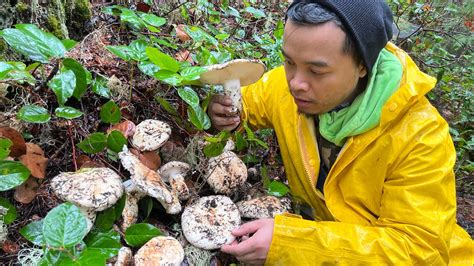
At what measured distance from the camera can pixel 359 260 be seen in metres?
1.91

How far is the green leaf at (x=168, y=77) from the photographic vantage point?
1979 millimetres

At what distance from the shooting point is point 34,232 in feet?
5.32

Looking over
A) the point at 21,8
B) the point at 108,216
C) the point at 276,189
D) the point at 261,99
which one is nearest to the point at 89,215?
the point at 108,216

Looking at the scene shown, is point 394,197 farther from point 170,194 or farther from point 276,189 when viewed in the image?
point 170,194

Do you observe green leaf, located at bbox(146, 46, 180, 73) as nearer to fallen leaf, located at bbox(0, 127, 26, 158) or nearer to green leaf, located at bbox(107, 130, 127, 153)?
green leaf, located at bbox(107, 130, 127, 153)

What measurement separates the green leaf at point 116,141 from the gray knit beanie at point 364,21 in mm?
1123

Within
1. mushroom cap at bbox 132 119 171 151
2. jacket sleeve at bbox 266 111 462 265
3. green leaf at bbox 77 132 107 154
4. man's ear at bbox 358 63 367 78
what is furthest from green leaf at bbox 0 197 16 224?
man's ear at bbox 358 63 367 78

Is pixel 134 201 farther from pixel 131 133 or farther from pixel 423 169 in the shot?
pixel 423 169

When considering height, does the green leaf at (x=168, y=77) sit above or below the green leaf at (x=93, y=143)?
above

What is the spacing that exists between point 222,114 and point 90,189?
3.34 ft

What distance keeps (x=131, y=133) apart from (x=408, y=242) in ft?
5.07

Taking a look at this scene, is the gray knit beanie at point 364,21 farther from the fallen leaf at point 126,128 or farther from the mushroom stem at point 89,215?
the mushroom stem at point 89,215

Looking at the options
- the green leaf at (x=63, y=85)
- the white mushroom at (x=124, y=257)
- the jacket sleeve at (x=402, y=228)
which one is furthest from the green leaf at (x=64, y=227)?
the jacket sleeve at (x=402, y=228)

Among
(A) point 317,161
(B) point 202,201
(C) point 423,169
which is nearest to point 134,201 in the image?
(B) point 202,201
